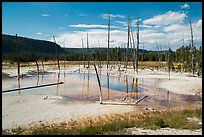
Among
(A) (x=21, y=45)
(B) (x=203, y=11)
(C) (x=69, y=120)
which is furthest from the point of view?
(A) (x=21, y=45)

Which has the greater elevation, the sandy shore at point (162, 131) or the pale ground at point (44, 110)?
the sandy shore at point (162, 131)

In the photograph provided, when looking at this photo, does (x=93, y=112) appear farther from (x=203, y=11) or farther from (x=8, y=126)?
(x=203, y=11)

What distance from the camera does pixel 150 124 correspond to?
38.1ft

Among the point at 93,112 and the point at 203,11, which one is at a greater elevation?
the point at 203,11

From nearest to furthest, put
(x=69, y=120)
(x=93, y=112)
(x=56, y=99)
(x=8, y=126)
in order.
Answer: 1. (x=8, y=126)
2. (x=69, y=120)
3. (x=93, y=112)
4. (x=56, y=99)

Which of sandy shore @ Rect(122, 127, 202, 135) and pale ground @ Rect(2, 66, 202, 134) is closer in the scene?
sandy shore @ Rect(122, 127, 202, 135)

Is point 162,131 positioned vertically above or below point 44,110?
above

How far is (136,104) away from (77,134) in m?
9.23

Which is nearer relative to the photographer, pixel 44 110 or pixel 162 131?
pixel 162 131

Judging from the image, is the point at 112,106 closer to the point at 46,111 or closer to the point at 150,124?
the point at 46,111

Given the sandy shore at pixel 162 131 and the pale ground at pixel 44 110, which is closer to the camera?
the sandy shore at pixel 162 131

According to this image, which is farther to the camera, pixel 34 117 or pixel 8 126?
pixel 34 117

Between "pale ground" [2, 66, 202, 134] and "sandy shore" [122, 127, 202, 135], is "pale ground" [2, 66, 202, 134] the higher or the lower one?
the lower one

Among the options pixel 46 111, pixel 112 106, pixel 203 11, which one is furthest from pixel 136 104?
pixel 203 11
